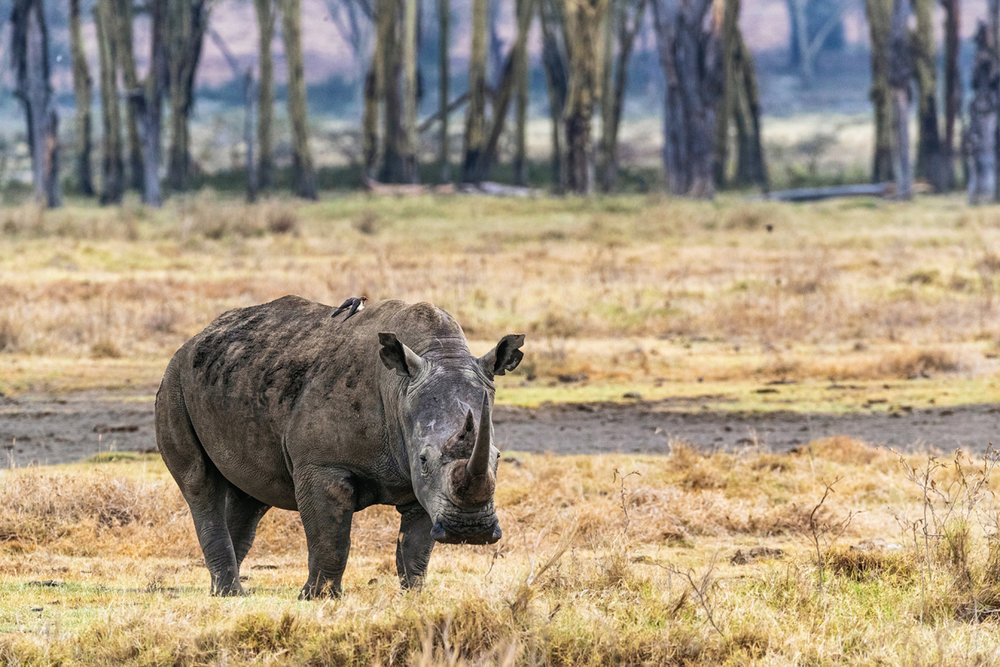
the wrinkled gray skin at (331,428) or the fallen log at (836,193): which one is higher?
the fallen log at (836,193)

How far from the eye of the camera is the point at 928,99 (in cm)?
4431

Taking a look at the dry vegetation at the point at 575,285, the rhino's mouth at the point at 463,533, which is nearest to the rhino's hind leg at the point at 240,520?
the rhino's mouth at the point at 463,533

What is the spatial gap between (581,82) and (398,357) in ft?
104

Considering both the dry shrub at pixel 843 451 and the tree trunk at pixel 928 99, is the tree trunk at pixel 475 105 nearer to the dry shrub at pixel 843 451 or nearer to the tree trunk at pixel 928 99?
the tree trunk at pixel 928 99

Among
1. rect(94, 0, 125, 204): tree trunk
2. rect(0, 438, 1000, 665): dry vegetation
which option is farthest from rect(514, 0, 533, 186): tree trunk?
rect(0, 438, 1000, 665): dry vegetation

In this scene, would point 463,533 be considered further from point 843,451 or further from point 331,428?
point 843,451

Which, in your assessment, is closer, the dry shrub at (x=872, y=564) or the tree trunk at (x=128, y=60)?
the dry shrub at (x=872, y=564)

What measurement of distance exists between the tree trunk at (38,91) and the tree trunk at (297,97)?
6501mm

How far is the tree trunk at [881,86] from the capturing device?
42344 millimetres

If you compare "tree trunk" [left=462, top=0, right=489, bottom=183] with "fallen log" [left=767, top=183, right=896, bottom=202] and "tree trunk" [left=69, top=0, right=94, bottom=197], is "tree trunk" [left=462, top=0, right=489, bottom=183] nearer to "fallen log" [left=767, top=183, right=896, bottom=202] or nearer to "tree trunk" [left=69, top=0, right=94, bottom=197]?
"fallen log" [left=767, top=183, right=896, bottom=202]

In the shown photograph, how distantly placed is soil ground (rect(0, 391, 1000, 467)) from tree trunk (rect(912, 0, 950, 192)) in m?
30.2

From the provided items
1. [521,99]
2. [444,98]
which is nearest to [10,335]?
[521,99]

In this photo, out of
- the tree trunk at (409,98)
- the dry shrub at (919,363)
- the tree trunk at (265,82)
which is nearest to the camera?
the dry shrub at (919,363)

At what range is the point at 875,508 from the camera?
33.8 feet
